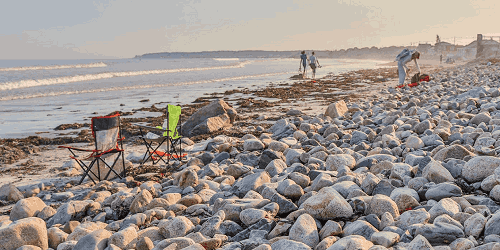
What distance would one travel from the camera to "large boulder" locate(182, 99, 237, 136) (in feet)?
25.0

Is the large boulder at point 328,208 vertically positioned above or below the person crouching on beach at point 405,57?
below

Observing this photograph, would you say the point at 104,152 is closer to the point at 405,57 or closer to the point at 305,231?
the point at 305,231

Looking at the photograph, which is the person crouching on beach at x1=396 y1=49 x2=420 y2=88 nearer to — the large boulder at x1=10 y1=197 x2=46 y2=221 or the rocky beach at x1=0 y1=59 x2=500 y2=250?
the rocky beach at x1=0 y1=59 x2=500 y2=250

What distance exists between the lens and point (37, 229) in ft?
9.16

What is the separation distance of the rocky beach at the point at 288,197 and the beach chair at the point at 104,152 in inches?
8.0

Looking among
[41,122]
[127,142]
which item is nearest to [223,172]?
[127,142]

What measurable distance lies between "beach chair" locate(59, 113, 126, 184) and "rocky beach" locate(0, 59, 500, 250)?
204 mm

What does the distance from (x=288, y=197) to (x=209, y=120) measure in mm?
4766

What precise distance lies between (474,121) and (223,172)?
13.0 feet

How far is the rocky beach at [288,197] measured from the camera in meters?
2.33

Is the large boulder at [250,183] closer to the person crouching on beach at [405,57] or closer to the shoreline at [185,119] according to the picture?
the shoreline at [185,119]

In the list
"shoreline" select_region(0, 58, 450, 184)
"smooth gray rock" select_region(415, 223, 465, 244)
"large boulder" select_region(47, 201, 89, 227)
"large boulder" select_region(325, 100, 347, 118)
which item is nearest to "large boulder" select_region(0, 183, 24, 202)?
"shoreline" select_region(0, 58, 450, 184)

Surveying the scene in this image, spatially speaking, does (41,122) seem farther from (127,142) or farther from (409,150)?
(409,150)

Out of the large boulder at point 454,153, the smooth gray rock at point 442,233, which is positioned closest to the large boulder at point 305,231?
the smooth gray rock at point 442,233
